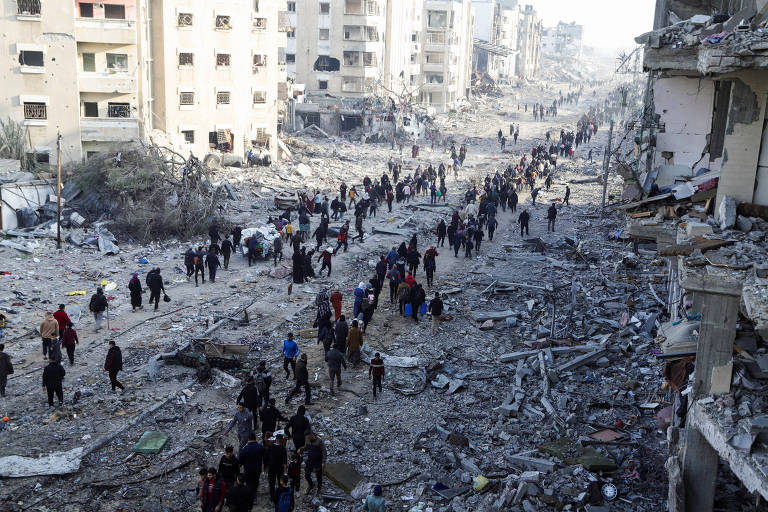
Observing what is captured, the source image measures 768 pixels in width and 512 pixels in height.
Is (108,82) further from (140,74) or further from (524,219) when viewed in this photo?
(524,219)

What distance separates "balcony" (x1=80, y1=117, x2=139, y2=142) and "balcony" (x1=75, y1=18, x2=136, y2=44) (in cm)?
358

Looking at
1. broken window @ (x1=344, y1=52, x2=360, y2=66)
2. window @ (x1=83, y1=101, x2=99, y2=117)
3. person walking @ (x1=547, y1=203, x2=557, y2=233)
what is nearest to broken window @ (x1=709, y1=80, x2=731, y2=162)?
person walking @ (x1=547, y1=203, x2=557, y2=233)

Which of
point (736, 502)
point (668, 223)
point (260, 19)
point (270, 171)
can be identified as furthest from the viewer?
point (260, 19)

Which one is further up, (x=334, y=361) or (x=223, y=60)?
(x=223, y=60)

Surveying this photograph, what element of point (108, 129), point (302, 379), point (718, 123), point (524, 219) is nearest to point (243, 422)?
point (302, 379)

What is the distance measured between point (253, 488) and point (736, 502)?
6690 millimetres

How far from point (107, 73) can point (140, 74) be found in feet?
5.99

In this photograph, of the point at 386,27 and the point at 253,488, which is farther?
the point at 386,27

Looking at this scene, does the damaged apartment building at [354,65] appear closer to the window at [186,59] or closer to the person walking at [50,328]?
the window at [186,59]

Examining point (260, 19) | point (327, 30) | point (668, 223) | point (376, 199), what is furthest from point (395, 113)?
point (668, 223)

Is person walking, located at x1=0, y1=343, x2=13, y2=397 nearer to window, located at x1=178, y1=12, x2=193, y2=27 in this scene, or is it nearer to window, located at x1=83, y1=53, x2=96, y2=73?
window, located at x1=83, y1=53, x2=96, y2=73

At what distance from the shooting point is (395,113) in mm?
56938

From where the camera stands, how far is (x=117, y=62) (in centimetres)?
3484

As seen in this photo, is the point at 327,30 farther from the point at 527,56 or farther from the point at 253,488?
the point at 527,56
